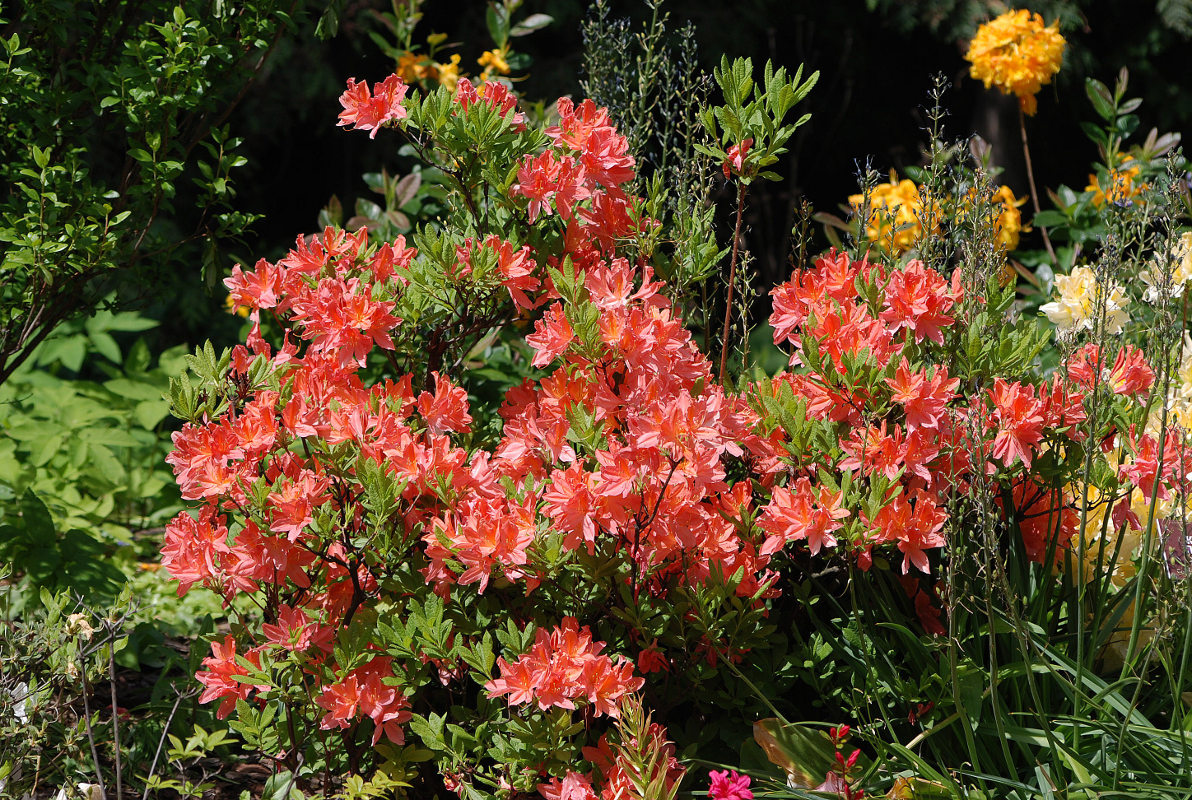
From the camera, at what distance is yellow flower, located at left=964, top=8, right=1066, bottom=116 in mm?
3428

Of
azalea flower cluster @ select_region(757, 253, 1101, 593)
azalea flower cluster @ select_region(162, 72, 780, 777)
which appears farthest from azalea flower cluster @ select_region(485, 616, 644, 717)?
azalea flower cluster @ select_region(757, 253, 1101, 593)

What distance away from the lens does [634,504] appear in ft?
5.26

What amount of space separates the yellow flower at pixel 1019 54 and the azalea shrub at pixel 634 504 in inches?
67.7

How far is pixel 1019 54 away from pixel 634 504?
2544mm

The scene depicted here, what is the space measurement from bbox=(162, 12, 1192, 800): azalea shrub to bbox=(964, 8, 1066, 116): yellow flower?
172 cm

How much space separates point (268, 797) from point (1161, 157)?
3125 millimetres

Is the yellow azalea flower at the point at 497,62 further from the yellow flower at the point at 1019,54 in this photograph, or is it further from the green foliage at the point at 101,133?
the yellow flower at the point at 1019,54

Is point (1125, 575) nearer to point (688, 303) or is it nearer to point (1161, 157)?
point (688, 303)

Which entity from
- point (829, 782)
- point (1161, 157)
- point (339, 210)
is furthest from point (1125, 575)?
point (339, 210)

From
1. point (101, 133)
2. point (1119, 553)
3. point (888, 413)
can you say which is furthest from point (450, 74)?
point (1119, 553)

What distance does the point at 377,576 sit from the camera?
1.84 metres

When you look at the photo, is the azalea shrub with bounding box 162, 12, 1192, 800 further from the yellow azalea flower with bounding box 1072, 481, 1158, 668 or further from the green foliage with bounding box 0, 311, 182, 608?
the green foliage with bounding box 0, 311, 182, 608

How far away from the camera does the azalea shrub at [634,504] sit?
1598mm

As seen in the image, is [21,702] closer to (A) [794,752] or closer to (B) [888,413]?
(A) [794,752]
